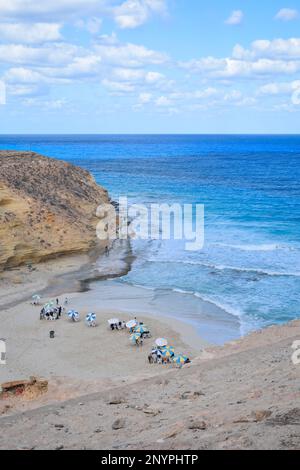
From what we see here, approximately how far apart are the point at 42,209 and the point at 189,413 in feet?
87.2

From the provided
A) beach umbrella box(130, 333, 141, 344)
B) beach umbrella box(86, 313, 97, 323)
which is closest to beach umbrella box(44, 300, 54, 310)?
beach umbrella box(86, 313, 97, 323)

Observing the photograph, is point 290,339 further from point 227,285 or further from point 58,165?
point 58,165

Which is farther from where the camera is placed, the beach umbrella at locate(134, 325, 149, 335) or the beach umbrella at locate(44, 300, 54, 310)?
the beach umbrella at locate(44, 300, 54, 310)

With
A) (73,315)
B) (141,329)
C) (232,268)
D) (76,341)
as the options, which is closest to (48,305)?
(73,315)

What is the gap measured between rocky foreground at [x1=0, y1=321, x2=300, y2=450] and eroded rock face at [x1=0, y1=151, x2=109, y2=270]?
1868 centimetres

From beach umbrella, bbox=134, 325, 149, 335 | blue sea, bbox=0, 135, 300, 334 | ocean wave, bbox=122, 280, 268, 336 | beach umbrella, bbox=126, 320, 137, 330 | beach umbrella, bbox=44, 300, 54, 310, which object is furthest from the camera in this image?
blue sea, bbox=0, 135, 300, 334

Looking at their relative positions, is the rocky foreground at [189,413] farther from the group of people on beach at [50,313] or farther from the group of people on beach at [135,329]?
the group of people on beach at [50,313]

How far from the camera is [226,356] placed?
20.2 meters

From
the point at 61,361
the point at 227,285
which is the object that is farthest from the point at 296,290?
the point at 61,361

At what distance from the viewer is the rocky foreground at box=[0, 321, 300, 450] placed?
462 inches

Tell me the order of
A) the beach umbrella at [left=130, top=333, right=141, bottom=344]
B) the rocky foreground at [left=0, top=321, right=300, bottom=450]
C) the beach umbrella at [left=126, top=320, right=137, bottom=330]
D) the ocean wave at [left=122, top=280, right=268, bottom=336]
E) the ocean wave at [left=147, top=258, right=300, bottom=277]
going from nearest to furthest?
the rocky foreground at [left=0, top=321, right=300, bottom=450] < the beach umbrella at [left=130, top=333, right=141, bottom=344] < the beach umbrella at [left=126, top=320, right=137, bottom=330] < the ocean wave at [left=122, top=280, right=268, bottom=336] < the ocean wave at [left=147, top=258, right=300, bottom=277]

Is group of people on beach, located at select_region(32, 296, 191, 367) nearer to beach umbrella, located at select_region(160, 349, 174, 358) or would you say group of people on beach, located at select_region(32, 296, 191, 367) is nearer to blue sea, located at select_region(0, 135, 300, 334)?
beach umbrella, located at select_region(160, 349, 174, 358)

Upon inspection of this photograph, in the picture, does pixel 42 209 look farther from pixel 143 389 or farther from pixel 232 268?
pixel 143 389

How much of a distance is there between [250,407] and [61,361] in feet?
33.4
